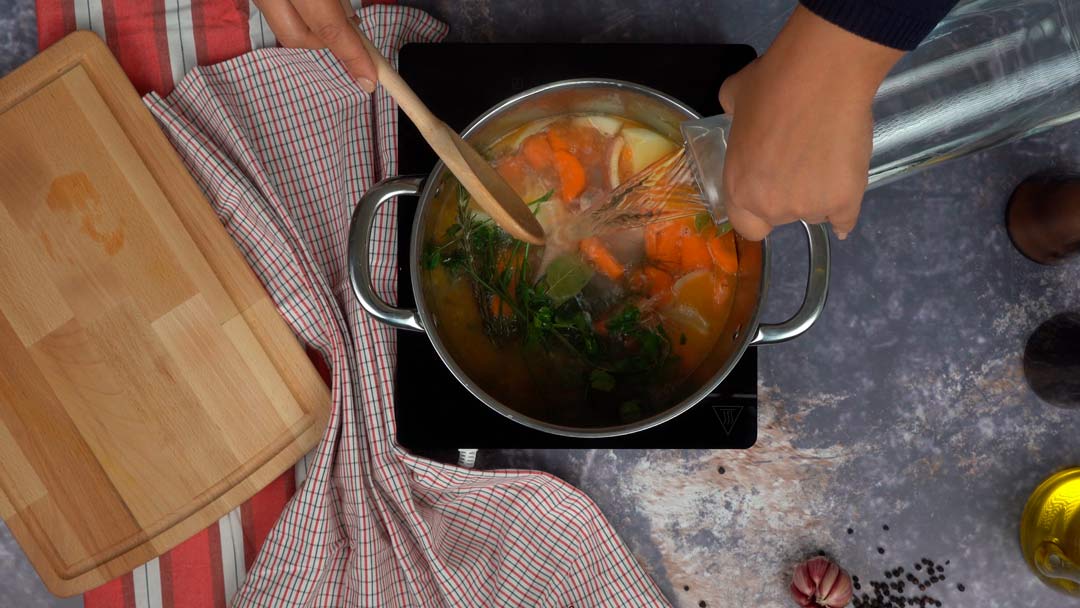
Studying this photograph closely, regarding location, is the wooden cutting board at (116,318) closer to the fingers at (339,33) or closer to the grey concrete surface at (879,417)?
the grey concrete surface at (879,417)

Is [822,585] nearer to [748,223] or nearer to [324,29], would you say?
[748,223]

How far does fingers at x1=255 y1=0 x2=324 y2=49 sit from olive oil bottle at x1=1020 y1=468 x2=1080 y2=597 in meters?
0.98

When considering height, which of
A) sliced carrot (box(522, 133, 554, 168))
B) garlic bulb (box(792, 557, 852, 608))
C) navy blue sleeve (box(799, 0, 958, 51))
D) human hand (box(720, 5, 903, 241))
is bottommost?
garlic bulb (box(792, 557, 852, 608))

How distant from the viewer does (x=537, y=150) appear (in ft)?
2.72

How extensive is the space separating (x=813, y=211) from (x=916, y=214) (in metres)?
0.48

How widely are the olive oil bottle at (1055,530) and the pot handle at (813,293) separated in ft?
1.54

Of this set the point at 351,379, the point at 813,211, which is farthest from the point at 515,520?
the point at 813,211

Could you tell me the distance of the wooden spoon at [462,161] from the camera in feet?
2.05

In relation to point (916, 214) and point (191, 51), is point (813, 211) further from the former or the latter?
point (191, 51)

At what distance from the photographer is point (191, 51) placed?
37.7 inches

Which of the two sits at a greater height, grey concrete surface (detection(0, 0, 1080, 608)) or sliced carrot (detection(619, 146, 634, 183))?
sliced carrot (detection(619, 146, 634, 183))

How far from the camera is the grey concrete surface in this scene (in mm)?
966

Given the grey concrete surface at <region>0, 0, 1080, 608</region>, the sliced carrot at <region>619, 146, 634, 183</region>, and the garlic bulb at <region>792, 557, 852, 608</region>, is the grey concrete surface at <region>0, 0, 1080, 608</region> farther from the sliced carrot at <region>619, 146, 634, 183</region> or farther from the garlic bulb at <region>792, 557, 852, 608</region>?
the sliced carrot at <region>619, 146, 634, 183</region>

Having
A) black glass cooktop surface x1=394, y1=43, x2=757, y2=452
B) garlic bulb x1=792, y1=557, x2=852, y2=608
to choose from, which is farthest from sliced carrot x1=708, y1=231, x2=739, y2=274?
garlic bulb x1=792, y1=557, x2=852, y2=608
